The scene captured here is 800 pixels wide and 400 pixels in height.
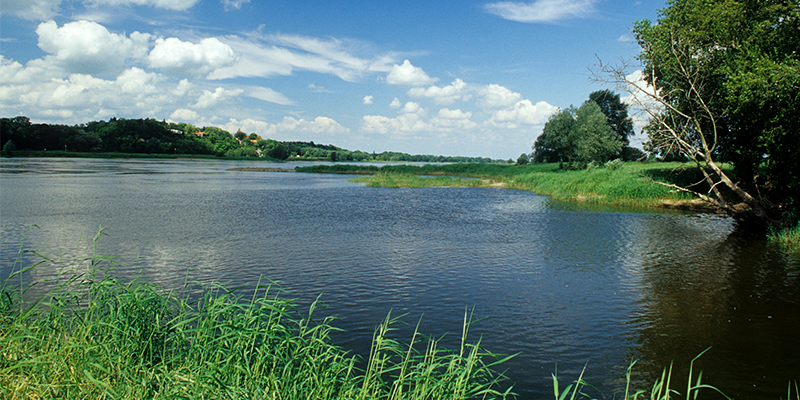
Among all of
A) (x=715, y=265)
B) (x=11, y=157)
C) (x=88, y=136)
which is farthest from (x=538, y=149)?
(x=88, y=136)

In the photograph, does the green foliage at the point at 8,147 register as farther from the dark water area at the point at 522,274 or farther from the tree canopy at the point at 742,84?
the tree canopy at the point at 742,84

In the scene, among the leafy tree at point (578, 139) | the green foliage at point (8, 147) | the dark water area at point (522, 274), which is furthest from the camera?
the green foliage at point (8, 147)

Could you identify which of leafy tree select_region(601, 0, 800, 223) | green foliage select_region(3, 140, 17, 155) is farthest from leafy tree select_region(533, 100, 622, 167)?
green foliage select_region(3, 140, 17, 155)

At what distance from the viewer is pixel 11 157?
148m

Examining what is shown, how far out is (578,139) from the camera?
75.9 m

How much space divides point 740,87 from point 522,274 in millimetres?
14032

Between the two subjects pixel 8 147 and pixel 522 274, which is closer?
pixel 522 274

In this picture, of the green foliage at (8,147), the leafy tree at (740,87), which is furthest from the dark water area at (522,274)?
the green foliage at (8,147)

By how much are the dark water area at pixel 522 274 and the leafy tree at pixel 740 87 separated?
135 inches

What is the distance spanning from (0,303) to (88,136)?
700 ft

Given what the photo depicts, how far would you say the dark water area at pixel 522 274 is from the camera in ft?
32.0

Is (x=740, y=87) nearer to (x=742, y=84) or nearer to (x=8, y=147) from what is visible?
(x=742, y=84)

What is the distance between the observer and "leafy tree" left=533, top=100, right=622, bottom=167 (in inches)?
2653

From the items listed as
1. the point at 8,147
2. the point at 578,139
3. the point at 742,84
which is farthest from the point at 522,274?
the point at 8,147
